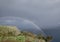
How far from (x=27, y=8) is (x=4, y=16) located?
50cm

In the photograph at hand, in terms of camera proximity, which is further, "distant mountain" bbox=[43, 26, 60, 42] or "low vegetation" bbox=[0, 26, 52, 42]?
"distant mountain" bbox=[43, 26, 60, 42]

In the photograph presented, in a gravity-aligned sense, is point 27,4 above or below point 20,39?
above

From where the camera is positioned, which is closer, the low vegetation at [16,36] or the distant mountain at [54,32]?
the low vegetation at [16,36]

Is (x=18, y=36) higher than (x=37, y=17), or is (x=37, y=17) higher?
(x=37, y=17)

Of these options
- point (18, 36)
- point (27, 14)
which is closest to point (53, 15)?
point (27, 14)

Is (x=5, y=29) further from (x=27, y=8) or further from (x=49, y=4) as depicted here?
(x=49, y=4)

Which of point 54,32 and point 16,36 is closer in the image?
point 16,36

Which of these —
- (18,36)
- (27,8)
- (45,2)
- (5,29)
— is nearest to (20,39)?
(18,36)

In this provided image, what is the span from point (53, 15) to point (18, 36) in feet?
2.80

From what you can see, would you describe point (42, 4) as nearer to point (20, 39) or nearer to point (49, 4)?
point (49, 4)

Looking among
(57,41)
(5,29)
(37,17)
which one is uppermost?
(37,17)

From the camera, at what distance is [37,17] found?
13.7 feet

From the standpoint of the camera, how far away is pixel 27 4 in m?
4.19

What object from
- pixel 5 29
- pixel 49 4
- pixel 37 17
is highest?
pixel 49 4
